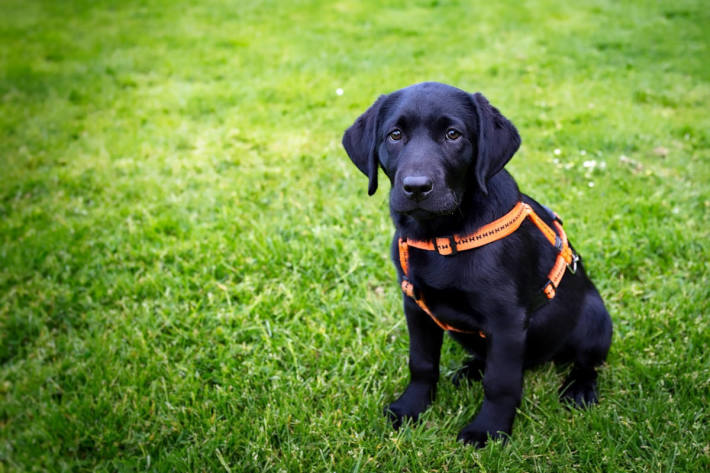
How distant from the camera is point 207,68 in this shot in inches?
312

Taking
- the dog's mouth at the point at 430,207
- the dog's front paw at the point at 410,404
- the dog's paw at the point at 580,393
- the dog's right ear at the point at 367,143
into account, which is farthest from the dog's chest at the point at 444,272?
the dog's paw at the point at 580,393

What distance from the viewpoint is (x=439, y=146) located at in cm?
230

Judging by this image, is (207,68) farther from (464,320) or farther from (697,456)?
(697,456)

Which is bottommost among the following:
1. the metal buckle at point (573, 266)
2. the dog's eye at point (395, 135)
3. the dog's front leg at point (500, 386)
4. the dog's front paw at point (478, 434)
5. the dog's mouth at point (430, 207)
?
the dog's front paw at point (478, 434)

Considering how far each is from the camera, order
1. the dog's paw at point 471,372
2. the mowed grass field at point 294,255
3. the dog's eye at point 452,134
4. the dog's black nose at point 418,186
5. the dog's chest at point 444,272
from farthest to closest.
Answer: the dog's paw at point 471,372 → the mowed grass field at point 294,255 → the dog's eye at point 452,134 → the dog's chest at point 444,272 → the dog's black nose at point 418,186

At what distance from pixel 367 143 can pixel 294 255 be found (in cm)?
148

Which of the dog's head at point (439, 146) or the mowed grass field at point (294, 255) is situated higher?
the dog's head at point (439, 146)

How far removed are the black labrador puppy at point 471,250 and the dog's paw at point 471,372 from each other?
0.83 feet

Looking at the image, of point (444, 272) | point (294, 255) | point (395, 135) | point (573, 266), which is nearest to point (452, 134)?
point (395, 135)

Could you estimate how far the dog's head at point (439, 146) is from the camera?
2.16 meters

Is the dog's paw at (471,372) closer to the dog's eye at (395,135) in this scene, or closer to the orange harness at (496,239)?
the orange harness at (496,239)

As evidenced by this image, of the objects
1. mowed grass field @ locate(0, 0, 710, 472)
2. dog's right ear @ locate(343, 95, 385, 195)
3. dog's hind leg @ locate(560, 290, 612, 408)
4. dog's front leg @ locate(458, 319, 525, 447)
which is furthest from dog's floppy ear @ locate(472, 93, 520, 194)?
mowed grass field @ locate(0, 0, 710, 472)

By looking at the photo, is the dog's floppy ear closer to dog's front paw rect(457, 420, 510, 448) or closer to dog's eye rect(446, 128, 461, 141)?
dog's eye rect(446, 128, 461, 141)

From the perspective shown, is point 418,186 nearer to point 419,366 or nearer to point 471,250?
point 471,250
